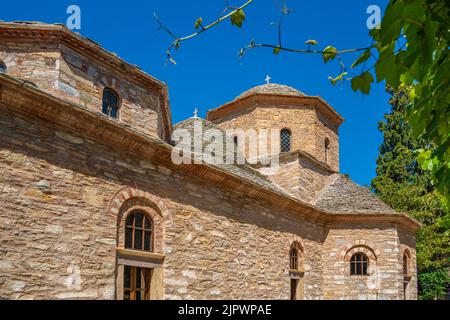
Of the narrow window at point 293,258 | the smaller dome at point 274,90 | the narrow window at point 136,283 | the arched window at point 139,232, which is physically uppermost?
the smaller dome at point 274,90

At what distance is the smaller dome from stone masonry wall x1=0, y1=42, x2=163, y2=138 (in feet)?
27.5

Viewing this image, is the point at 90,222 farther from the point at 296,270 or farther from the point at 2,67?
the point at 296,270

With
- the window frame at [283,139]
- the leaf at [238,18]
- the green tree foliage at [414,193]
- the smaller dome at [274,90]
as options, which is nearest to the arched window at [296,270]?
the window frame at [283,139]

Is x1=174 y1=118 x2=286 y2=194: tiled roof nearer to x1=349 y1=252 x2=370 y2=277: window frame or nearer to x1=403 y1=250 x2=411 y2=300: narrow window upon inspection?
x1=349 y1=252 x2=370 y2=277: window frame

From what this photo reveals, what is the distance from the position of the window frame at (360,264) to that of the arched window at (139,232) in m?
9.03

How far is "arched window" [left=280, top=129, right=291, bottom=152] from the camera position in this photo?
18.6 meters

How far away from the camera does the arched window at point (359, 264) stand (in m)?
15.7

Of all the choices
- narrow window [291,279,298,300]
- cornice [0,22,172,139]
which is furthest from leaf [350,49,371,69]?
narrow window [291,279,298,300]

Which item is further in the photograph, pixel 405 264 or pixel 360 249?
pixel 405 264

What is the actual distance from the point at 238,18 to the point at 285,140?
1599 cm

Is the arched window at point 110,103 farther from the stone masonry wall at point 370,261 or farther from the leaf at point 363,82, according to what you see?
the leaf at point 363,82

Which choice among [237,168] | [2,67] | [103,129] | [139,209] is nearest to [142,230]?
[139,209]

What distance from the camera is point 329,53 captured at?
2.89 metres
